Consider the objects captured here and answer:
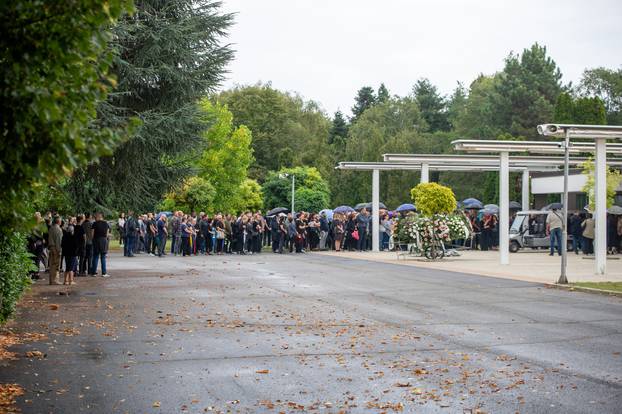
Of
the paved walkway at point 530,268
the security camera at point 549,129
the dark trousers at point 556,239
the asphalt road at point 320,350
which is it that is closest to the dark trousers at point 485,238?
the dark trousers at point 556,239

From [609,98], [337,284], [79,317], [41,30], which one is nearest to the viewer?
[41,30]

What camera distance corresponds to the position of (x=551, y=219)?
1452 inches

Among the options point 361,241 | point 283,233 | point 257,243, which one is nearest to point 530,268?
point 283,233

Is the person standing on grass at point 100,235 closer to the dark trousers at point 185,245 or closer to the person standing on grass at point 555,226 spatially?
the dark trousers at point 185,245

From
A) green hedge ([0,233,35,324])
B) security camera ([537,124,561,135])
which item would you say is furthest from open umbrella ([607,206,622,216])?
green hedge ([0,233,35,324])

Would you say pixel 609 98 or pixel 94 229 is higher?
pixel 609 98

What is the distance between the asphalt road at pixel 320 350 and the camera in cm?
841

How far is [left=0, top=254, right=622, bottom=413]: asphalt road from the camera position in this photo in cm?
841

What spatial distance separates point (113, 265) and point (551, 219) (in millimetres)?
18270

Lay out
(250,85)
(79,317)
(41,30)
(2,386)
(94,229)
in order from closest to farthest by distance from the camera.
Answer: (41,30) < (2,386) < (79,317) < (94,229) < (250,85)

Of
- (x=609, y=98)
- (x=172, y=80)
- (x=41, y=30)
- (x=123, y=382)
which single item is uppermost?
(x=609, y=98)

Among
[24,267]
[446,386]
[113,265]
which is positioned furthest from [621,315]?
[113,265]

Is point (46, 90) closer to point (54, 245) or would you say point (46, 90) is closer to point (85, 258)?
point (54, 245)

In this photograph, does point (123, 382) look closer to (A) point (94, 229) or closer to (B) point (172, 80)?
(B) point (172, 80)
